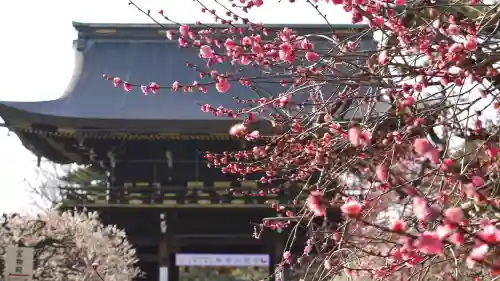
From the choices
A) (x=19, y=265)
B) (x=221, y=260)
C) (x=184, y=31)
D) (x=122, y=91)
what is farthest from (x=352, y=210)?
(x=122, y=91)

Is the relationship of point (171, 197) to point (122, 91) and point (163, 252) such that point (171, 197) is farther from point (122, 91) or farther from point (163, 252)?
point (122, 91)

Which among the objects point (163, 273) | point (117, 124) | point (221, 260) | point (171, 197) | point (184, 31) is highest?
point (117, 124)

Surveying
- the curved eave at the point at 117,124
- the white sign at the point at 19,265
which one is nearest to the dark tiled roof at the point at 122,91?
the curved eave at the point at 117,124

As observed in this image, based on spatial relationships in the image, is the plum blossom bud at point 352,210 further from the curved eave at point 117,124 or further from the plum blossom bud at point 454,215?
the curved eave at point 117,124

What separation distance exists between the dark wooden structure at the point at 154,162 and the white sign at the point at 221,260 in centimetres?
38

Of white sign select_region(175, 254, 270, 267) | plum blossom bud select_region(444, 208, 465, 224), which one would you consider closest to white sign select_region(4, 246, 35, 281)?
white sign select_region(175, 254, 270, 267)

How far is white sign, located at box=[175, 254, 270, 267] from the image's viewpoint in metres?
14.8

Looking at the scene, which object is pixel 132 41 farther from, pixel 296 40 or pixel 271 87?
pixel 296 40

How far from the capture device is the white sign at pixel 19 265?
951 cm

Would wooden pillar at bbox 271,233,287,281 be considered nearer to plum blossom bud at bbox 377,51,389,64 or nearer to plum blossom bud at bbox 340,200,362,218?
plum blossom bud at bbox 377,51,389,64

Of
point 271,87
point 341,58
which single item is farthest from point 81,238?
point 341,58

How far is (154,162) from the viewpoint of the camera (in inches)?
583

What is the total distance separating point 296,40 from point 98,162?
12.7 m

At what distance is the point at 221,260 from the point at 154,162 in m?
2.69
